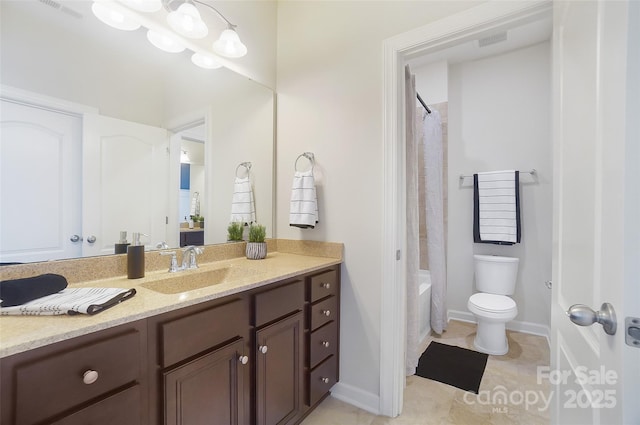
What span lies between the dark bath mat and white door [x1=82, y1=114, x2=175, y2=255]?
6.67 ft

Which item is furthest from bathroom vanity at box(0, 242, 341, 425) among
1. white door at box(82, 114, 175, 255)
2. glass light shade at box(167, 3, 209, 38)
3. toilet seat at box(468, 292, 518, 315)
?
toilet seat at box(468, 292, 518, 315)

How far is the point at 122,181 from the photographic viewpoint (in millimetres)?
1350

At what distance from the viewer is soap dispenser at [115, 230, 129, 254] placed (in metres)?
1.32

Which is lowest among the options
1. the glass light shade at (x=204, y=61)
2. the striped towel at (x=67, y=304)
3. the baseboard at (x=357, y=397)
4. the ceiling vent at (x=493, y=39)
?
the baseboard at (x=357, y=397)

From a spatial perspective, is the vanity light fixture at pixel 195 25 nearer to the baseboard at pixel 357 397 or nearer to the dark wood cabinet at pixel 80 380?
the dark wood cabinet at pixel 80 380

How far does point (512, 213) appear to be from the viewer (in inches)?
105

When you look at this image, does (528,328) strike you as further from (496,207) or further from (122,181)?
(122,181)

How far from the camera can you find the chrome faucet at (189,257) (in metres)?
1.52

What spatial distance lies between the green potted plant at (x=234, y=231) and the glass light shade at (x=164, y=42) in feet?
3.40

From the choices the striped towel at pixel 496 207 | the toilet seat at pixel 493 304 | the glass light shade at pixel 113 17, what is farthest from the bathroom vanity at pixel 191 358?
the striped towel at pixel 496 207

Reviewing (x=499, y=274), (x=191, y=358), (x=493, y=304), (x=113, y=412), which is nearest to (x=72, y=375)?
(x=113, y=412)

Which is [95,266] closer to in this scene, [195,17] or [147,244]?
[147,244]

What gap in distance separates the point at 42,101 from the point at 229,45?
965 millimetres

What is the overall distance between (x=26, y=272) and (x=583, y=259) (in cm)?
183
